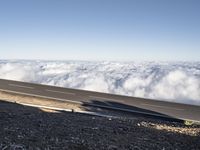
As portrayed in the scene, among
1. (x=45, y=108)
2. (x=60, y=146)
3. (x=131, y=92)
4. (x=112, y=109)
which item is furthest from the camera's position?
(x=131, y=92)

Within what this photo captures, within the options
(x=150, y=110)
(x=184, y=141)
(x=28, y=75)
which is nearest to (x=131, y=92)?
(x=28, y=75)

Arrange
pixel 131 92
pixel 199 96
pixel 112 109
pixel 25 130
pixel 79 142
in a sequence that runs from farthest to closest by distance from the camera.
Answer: pixel 131 92
pixel 199 96
pixel 112 109
pixel 25 130
pixel 79 142

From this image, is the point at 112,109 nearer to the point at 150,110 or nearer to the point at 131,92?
the point at 150,110

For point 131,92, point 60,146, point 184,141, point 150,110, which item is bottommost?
point 131,92

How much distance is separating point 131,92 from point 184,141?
555 feet

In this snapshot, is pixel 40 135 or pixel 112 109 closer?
pixel 40 135

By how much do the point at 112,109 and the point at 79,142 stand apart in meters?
15.6

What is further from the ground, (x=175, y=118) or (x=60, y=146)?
(x=60, y=146)

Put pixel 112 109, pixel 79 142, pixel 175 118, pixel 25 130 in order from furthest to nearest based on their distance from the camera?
pixel 112 109 → pixel 175 118 → pixel 25 130 → pixel 79 142

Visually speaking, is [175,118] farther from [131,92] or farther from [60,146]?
[131,92]

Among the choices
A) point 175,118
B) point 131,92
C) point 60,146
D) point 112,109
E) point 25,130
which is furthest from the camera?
point 131,92

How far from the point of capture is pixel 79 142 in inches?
379

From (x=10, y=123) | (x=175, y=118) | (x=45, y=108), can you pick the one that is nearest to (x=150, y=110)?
(x=175, y=118)

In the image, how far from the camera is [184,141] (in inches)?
467
